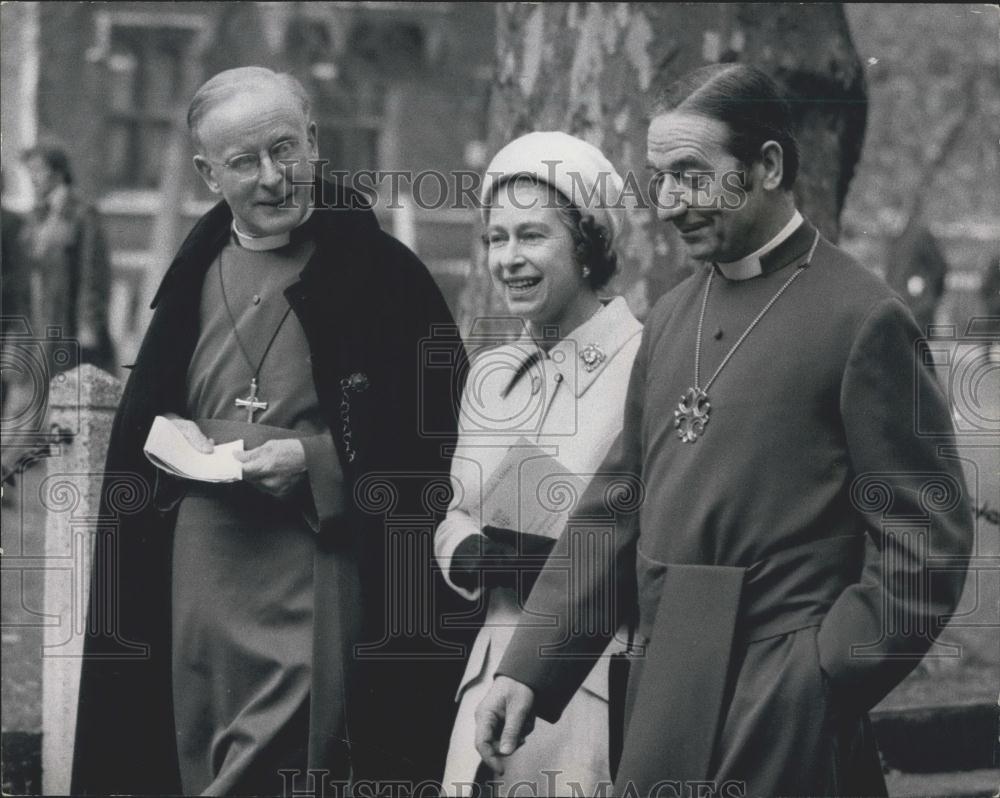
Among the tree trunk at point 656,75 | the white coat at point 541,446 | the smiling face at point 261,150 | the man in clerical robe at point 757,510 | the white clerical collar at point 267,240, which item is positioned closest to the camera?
the man in clerical robe at point 757,510

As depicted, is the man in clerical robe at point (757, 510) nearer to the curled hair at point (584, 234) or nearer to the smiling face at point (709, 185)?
the smiling face at point (709, 185)

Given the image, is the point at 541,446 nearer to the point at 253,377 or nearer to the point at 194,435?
the point at 253,377

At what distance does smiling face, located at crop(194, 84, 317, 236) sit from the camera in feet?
16.1

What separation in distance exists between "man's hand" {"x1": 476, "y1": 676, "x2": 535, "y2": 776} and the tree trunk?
2.31 metres

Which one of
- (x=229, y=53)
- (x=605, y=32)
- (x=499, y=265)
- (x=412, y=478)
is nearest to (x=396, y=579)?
(x=412, y=478)

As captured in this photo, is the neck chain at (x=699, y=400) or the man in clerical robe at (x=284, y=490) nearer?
the neck chain at (x=699, y=400)

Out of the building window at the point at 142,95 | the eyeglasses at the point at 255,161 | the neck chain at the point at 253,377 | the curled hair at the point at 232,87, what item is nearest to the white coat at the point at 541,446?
the neck chain at the point at 253,377

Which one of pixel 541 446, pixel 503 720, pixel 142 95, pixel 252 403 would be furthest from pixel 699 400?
pixel 142 95

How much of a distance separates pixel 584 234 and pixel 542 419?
1.67 ft

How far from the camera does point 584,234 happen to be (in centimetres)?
487

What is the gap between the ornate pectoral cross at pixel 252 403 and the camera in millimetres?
4980

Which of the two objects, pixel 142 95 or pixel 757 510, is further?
pixel 142 95

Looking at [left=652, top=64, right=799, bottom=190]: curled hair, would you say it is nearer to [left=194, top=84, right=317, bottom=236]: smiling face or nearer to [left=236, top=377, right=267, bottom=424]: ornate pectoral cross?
[left=194, top=84, right=317, bottom=236]: smiling face

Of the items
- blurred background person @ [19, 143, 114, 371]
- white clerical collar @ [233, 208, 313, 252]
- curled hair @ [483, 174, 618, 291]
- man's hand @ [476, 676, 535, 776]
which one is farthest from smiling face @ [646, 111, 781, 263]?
blurred background person @ [19, 143, 114, 371]
